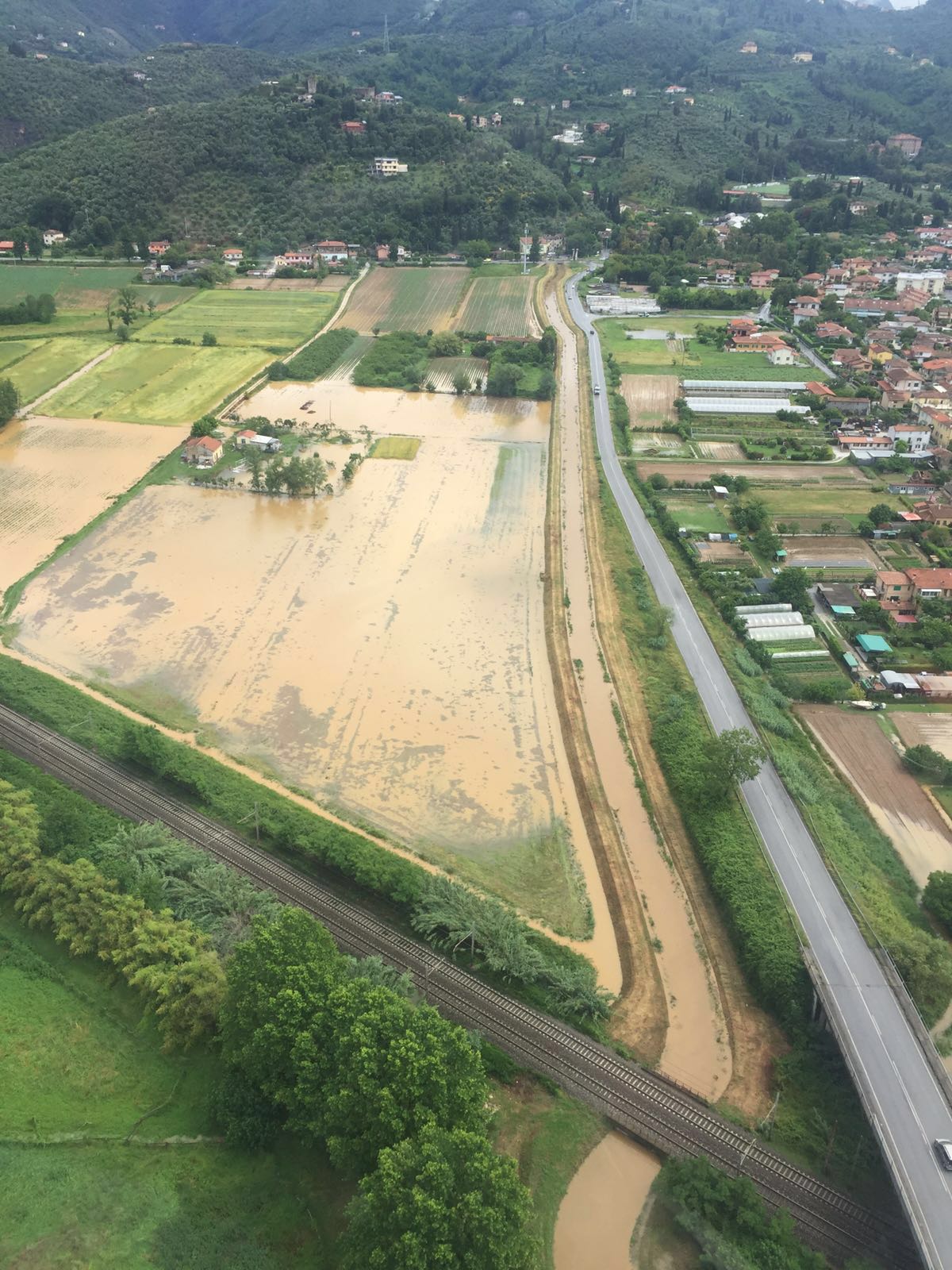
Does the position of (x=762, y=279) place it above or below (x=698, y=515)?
above

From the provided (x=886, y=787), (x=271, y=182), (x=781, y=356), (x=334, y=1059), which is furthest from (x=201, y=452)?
(x=271, y=182)

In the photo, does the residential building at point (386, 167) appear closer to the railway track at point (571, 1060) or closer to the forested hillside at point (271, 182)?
the forested hillside at point (271, 182)

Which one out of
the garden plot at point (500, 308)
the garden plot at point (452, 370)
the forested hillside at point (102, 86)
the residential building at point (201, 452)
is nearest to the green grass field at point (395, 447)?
the residential building at point (201, 452)

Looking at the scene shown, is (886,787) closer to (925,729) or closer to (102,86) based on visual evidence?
(925,729)

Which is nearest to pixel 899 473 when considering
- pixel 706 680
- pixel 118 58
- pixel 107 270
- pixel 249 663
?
pixel 706 680

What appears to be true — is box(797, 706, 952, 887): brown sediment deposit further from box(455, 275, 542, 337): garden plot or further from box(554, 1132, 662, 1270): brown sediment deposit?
box(455, 275, 542, 337): garden plot

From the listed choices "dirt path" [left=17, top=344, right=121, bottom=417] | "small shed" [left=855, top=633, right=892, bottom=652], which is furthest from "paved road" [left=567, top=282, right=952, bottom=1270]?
"dirt path" [left=17, top=344, right=121, bottom=417]
